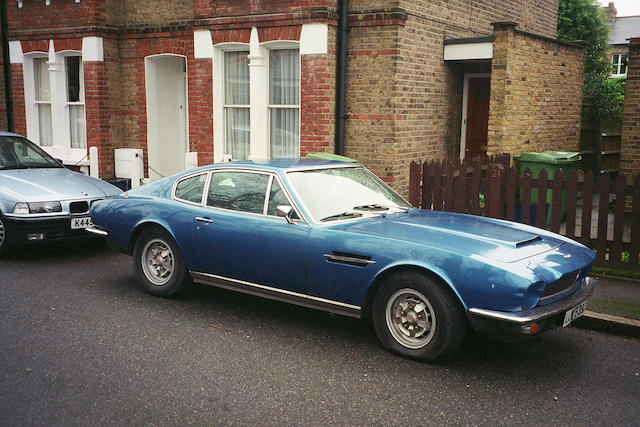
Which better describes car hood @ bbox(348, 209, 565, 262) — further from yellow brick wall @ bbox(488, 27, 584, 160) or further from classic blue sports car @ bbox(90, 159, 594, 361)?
yellow brick wall @ bbox(488, 27, 584, 160)

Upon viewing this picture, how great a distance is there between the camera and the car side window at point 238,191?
626cm

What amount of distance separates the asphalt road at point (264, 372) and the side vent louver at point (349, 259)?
749 mm

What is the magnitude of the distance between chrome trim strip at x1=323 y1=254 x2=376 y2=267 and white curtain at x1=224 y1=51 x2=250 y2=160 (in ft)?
24.3

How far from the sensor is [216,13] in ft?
40.1

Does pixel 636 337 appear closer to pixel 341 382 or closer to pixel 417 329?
pixel 417 329

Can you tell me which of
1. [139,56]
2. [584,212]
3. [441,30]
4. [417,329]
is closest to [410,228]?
[417,329]

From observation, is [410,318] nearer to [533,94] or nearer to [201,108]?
[533,94]

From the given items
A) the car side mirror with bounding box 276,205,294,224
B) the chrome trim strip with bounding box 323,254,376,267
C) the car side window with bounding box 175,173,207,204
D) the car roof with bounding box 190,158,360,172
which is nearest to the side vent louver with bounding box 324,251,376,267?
the chrome trim strip with bounding box 323,254,376,267

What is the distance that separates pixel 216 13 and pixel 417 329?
8813 mm

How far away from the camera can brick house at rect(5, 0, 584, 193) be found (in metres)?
11.2

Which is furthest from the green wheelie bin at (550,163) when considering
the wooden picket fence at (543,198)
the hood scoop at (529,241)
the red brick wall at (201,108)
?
the red brick wall at (201,108)

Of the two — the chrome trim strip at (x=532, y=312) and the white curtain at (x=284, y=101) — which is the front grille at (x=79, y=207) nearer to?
the white curtain at (x=284, y=101)

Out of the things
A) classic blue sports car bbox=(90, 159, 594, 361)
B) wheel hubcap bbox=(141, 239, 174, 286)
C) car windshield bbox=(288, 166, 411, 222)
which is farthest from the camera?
wheel hubcap bbox=(141, 239, 174, 286)

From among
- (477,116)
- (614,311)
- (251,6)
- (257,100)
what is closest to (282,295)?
(614,311)
